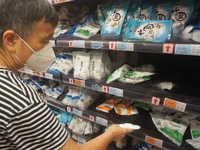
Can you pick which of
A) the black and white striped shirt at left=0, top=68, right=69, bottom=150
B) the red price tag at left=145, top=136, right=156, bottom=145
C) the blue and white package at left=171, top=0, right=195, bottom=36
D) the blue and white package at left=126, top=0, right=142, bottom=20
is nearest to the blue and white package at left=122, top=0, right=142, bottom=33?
the blue and white package at left=126, top=0, right=142, bottom=20

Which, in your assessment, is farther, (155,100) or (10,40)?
(155,100)

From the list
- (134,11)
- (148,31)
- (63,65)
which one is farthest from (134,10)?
(63,65)

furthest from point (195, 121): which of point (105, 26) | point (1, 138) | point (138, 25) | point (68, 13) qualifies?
point (68, 13)

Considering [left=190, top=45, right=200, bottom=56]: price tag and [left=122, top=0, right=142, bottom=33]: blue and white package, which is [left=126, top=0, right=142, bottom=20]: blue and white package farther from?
[left=190, top=45, right=200, bottom=56]: price tag

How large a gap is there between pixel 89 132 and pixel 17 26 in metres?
1.23

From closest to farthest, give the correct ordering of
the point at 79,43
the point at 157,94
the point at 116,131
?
the point at 116,131, the point at 157,94, the point at 79,43

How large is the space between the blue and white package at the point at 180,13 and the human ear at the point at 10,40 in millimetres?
851

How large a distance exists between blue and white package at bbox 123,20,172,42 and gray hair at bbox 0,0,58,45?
0.55m

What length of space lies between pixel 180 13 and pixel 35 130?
3.21 feet

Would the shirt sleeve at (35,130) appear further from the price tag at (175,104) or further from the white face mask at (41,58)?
the price tag at (175,104)

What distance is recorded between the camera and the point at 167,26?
0.92m

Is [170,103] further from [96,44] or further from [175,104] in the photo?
[96,44]

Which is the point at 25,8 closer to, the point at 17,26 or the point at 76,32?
the point at 17,26

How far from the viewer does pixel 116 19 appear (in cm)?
118
